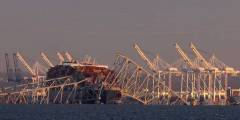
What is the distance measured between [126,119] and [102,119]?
3644mm

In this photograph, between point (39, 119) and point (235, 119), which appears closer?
point (39, 119)

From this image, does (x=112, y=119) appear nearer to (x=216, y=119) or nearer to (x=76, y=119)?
(x=76, y=119)

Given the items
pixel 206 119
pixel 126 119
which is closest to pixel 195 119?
pixel 206 119

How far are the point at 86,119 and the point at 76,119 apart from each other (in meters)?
1.53

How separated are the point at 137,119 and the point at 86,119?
8304mm

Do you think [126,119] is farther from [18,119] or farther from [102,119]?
[18,119]

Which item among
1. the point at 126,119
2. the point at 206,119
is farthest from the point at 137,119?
the point at 206,119

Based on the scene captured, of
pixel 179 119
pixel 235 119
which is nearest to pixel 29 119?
pixel 179 119

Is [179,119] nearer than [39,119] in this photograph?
No

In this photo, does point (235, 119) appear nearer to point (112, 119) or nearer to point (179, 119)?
point (179, 119)

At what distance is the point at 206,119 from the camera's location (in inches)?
5640

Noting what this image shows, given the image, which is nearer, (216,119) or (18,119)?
(18,119)

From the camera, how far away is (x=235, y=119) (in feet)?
476

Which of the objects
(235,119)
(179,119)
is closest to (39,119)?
(179,119)
